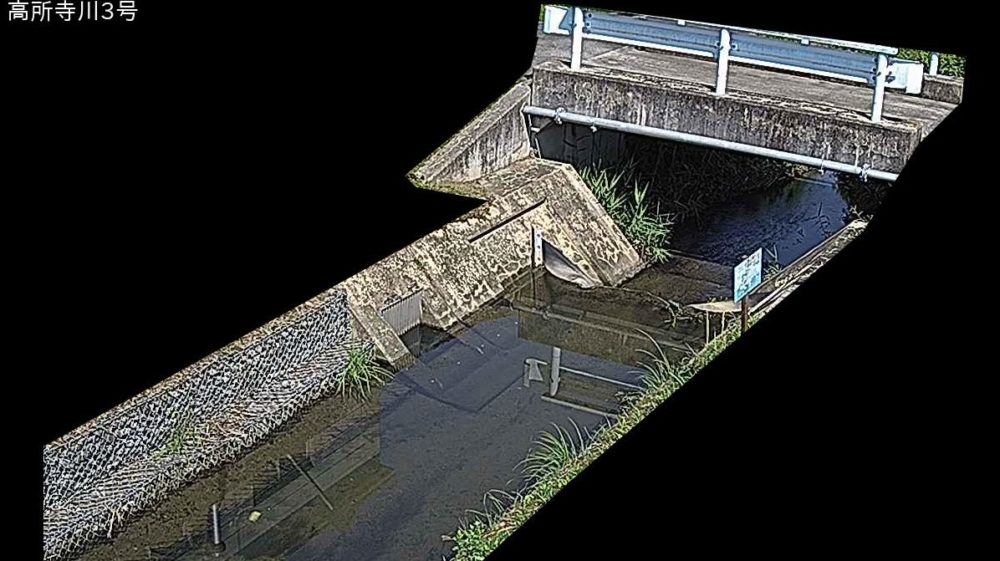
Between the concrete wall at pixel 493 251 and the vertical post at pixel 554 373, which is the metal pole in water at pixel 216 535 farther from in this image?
the vertical post at pixel 554 373

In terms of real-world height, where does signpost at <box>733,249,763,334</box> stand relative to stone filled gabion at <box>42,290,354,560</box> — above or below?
above

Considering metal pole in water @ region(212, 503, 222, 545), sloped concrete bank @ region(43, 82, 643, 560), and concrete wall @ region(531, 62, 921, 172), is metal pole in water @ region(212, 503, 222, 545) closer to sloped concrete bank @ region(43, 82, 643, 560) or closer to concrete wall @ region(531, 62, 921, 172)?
sloped concrete bank @ region(43, 82, 643, 560)

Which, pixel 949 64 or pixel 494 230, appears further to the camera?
pixel 949 64

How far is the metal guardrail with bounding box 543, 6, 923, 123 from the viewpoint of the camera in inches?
405

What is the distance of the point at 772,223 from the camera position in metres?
12.3

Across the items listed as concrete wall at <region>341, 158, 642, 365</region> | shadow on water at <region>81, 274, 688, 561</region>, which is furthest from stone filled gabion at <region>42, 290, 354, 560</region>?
concrete wall at <region>341, 158, 642, 365</region>

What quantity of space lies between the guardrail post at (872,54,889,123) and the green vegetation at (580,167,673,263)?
2.10 m

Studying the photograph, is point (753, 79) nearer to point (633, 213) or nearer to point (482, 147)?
point (633, 213)

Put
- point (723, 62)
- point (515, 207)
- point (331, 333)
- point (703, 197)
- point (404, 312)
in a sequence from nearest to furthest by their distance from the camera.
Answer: point (331, 333)
point (404, 312)
point (723, 62)
point (515, 207)
point (703, 197)

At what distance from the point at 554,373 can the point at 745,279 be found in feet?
4.99

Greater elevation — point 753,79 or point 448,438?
point 753,79

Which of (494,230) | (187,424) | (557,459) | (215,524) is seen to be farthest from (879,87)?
(215,524)

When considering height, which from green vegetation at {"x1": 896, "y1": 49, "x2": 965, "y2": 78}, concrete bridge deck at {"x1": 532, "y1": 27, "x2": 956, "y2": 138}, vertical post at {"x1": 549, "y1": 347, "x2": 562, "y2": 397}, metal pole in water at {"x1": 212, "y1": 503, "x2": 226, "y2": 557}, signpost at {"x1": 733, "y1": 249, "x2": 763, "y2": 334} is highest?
green vegetation at {"x1": 896, "y1": 49, "x2": 965, "y2": 78}

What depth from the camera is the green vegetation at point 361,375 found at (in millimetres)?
9180
